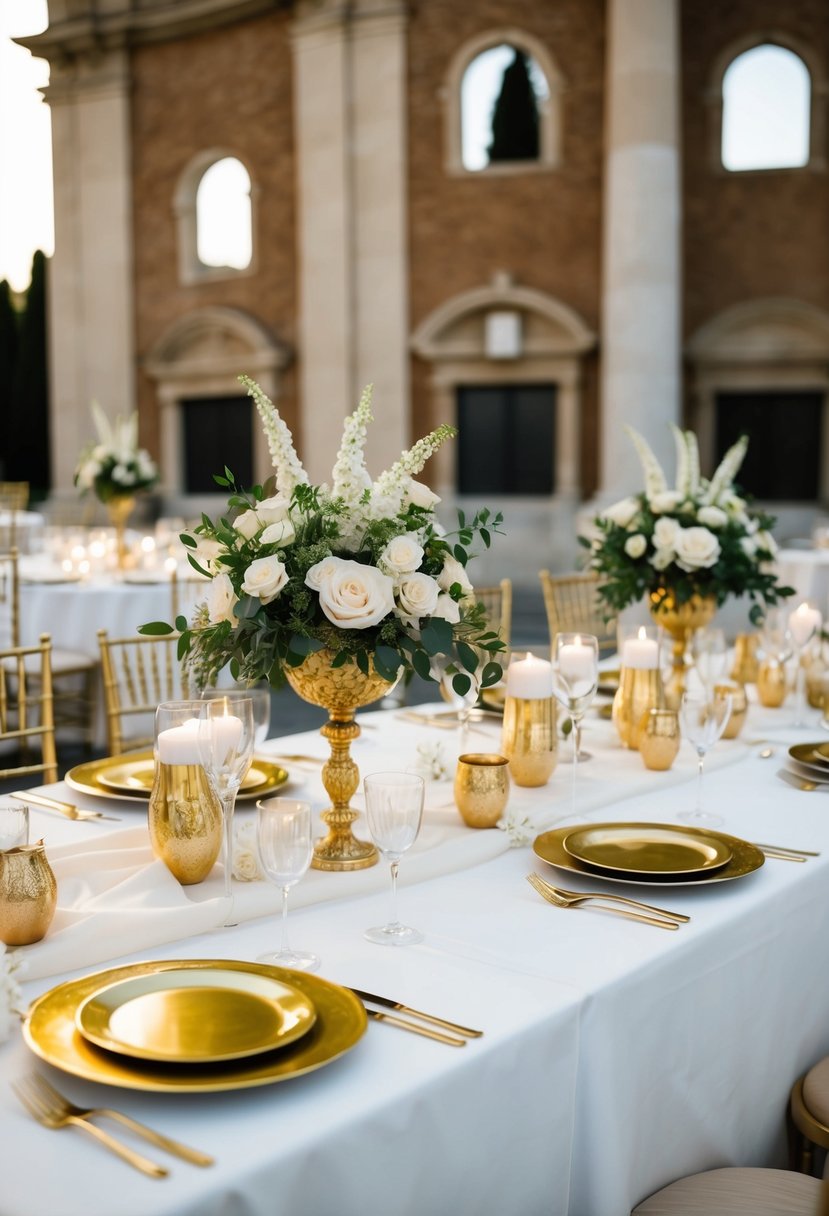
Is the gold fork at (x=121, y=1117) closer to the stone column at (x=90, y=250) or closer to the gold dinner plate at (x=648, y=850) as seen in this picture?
the gold dinner plate at (x=648, y=850)

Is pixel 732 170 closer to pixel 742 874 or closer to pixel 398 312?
pixel 398 312

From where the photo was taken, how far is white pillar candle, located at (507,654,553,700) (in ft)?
8.36

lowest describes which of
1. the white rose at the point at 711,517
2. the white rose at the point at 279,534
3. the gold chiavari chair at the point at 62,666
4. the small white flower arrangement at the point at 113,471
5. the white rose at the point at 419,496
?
the gold chiavari chair at the point at 62,666

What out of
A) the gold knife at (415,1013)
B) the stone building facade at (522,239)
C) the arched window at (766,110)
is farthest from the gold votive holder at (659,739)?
the arched window at (766,110)

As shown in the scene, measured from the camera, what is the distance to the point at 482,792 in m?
2.28

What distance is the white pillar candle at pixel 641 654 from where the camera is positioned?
9.55 ft

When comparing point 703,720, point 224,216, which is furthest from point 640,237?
point 703,720

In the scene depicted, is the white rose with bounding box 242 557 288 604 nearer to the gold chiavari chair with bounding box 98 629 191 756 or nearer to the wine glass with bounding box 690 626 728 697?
the gold chiavari chair with bounding box 98 629 191 756

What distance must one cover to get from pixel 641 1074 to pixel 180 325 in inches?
601

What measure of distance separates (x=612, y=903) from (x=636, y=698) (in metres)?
1.04

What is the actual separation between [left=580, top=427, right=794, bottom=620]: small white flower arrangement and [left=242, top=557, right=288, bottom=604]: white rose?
183cm

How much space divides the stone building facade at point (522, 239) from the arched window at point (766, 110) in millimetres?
140

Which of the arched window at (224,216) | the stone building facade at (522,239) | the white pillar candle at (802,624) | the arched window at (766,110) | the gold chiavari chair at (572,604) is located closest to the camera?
the white pillar candle at (802,624)

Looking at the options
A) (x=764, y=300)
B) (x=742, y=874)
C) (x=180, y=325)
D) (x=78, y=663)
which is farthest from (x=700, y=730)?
(x=180, y=325)
